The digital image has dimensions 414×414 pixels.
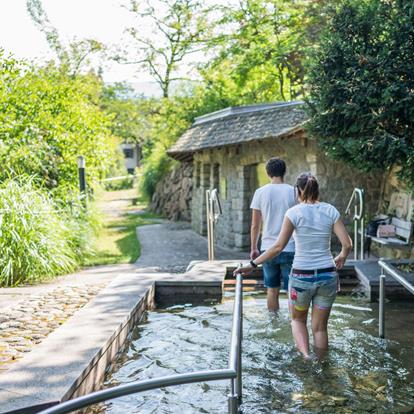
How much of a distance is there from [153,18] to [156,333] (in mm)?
27556

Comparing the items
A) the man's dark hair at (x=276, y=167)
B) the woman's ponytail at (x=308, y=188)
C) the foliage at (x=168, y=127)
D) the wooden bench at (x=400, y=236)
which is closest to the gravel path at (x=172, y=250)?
the wooden bench at (x=400, y=236)

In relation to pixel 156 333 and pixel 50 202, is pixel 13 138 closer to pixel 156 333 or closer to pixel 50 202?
pixel 50 202

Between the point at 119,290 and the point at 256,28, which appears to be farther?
the point at 256,28

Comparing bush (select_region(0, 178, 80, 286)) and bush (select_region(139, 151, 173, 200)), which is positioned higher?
bush (select_region(139, 151, 173, 200))

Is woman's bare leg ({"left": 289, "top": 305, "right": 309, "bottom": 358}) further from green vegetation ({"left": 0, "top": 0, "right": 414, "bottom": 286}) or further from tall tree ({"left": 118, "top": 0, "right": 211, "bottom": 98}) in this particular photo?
tall tree ({"left": 118, "top": 0, "right": 211, "bottom": 98})

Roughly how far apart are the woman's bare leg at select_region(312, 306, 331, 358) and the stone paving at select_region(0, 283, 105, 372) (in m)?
2.41

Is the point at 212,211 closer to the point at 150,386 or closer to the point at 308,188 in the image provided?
the point at 308,188

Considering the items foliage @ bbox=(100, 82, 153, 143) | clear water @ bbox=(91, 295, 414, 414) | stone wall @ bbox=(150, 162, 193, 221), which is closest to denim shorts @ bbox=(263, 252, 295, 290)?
clear water @ bbox=(91, 295, 414, 414)

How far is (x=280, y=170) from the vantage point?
5898 millimetres

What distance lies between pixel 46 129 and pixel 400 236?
840cm

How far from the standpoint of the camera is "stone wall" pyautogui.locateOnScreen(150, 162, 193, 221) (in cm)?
2208

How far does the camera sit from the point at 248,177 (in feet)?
47.2

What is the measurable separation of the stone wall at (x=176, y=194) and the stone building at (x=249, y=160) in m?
3.38

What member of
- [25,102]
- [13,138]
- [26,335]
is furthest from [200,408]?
[25,102]
